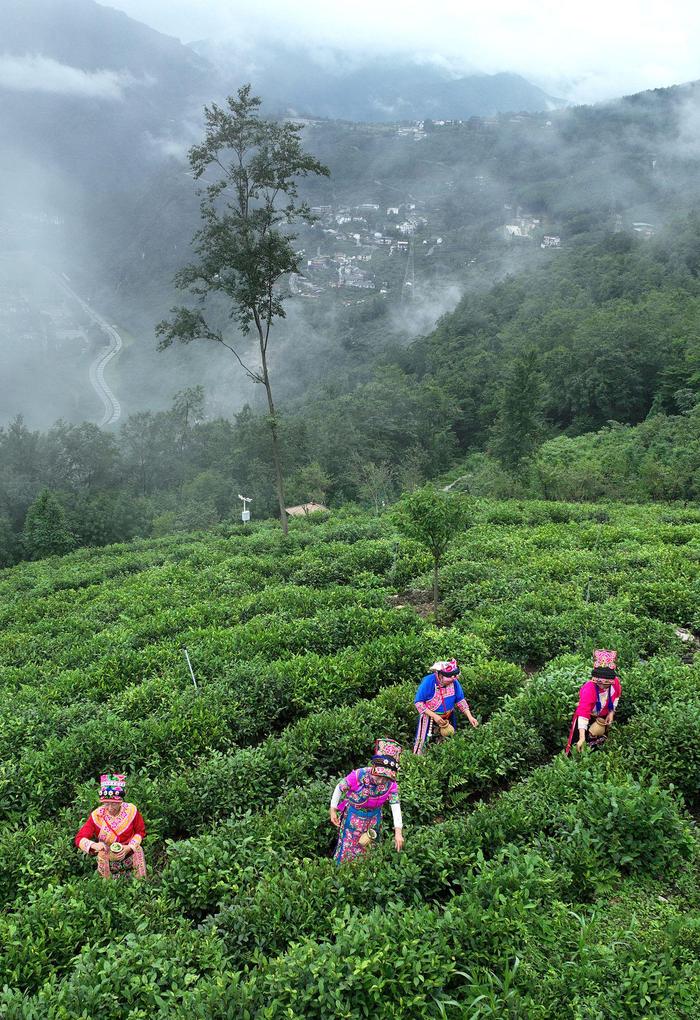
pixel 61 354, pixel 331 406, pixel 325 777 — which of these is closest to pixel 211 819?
pixel 325 777

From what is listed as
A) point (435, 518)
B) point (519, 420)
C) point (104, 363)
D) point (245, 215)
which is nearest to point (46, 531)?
point (245, 215)

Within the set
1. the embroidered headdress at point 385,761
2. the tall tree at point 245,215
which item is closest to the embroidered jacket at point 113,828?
the embroidered headdress at point 385,761

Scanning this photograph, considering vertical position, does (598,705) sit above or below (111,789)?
below

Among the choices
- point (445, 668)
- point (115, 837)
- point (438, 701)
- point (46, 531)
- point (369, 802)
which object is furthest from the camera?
point (46, 531)

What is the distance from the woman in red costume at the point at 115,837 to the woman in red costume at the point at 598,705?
482 centimetres

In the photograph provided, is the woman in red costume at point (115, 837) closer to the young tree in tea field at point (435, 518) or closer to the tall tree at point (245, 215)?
the young tree in tea field at point (435, 518)

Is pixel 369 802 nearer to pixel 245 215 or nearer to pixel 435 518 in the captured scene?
pixel 435 518

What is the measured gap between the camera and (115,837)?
611 cm

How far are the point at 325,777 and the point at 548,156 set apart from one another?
20716 centimetres

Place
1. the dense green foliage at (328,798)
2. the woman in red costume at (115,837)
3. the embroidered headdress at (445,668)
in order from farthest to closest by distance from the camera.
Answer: the embroidered headdress at (445,668), the woman in red costume at (115,837), the dense green foliage at (328,798)

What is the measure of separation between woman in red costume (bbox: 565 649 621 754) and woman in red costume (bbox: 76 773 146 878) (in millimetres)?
4815

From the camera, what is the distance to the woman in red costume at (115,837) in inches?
238

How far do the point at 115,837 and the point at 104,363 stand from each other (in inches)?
6184

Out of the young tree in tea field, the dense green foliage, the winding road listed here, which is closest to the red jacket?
the dense green foliage
